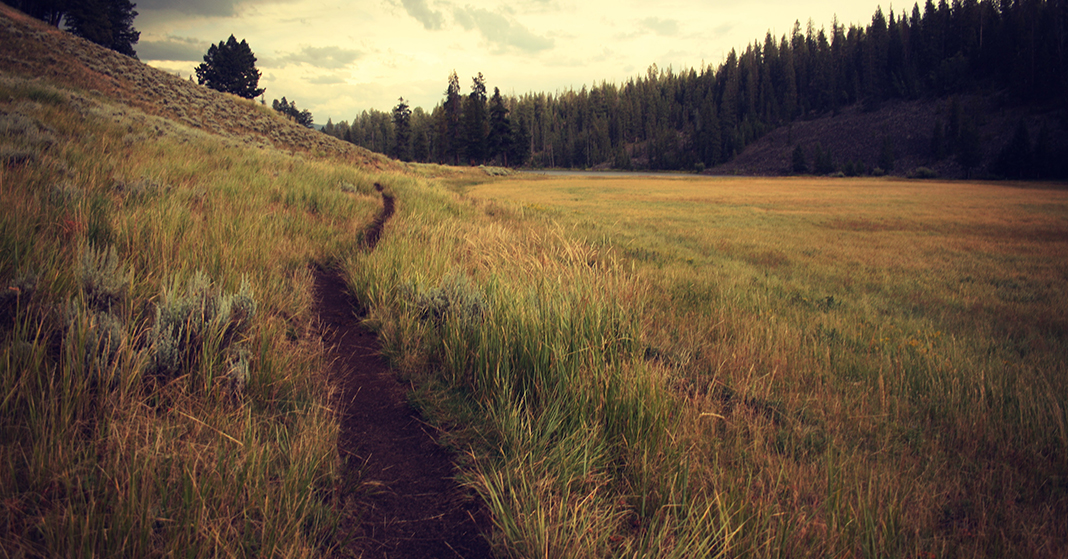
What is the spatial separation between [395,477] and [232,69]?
90436 mm

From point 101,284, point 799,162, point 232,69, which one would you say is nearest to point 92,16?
point 232,69

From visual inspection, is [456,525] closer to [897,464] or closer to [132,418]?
[132,418]

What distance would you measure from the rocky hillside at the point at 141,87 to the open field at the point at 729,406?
22.0 metres

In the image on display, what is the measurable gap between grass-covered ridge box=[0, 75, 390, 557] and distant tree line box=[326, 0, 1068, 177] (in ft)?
252

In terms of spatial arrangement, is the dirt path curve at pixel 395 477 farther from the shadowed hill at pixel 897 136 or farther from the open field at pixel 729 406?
the shadowed hill at pixel 897 136

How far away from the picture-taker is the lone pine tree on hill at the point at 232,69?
70.9m

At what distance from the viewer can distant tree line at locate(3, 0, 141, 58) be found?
45.5 meters

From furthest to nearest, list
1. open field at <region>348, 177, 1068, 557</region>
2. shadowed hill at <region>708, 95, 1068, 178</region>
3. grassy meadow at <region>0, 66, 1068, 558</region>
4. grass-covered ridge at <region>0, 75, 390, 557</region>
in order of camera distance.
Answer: shadowed hill at <region>708, 95, 1068, 178</region> → open field at <region>348, 177, 1068, 557</region> → grassy meadow at <region>0, 66, 1068, 558</region> → grass-covered ridge at <region>0, 75, 390, 557</region>

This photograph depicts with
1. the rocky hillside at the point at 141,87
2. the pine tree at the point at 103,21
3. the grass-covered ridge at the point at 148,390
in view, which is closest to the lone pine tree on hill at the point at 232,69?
the pine tree at the point at 103,21

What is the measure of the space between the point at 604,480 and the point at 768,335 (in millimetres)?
3790

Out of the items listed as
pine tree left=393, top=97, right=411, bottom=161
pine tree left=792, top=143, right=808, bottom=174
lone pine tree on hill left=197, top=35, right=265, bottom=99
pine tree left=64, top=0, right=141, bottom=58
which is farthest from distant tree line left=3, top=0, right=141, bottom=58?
pine tree left=792, top=143, right=808, bottom=174

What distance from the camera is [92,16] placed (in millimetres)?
51281

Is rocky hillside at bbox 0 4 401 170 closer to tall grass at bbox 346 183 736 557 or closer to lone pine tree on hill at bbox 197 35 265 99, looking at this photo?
tall grass at bbox 346 183 736 557

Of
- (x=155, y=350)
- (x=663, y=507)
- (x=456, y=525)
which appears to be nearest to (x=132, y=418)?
(x=155, y=350)
